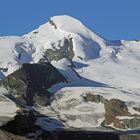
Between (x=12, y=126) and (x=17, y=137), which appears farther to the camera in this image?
(x=12, y=126)

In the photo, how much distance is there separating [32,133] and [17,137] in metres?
11.5

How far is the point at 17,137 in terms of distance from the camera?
18538 centimetres

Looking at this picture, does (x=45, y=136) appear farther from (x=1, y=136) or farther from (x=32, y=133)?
(x=1, y=136)

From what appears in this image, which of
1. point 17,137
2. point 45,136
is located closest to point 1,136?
point 17,137

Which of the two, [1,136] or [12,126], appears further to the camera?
[12,126]

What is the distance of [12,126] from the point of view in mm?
199125

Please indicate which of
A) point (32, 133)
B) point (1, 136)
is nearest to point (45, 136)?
point (32, 133)

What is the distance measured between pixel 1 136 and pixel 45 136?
65.0ft

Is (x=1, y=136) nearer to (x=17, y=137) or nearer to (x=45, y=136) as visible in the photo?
(x=17, y=137)

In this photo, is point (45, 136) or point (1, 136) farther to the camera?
point (45, 136)

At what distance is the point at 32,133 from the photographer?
196375mm

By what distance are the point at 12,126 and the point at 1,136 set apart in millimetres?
16866

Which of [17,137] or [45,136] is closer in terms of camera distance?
[17,137]
